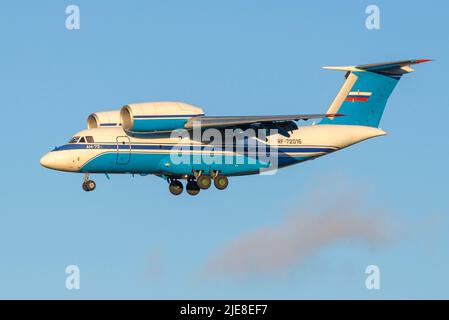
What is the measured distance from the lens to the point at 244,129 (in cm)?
3853

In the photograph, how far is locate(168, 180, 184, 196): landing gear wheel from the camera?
130 feet

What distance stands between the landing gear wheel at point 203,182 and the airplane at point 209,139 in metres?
0.03

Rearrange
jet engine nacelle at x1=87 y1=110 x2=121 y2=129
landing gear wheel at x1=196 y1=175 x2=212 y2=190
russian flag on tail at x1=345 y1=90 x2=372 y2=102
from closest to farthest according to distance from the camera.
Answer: landing gear wheel at x1=196 y1=175 x2=212 y2=190, jet engine nacelle at x1=87 y1=110 x2=121 y2=129, russian flag on tail at x1=345 y1=90 x2=372 y2=102

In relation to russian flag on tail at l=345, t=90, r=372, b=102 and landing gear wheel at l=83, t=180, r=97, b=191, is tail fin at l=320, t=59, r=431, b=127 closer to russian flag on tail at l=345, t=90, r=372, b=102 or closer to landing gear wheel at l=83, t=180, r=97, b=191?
russian flag on tail at l=345, t=90, r=372, b=102

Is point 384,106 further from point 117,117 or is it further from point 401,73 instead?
point 117,117

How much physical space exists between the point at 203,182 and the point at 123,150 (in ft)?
9.21

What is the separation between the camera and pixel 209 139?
126ft

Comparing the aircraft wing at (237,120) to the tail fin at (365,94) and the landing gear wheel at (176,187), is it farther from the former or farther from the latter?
the tail fin at (365,94)

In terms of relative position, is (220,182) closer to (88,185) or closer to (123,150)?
(123,150)

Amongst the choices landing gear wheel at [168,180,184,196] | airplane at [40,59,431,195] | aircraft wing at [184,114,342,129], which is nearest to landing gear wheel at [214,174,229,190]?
airplane at [40,59,431,195]

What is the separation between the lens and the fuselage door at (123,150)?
37.4m
